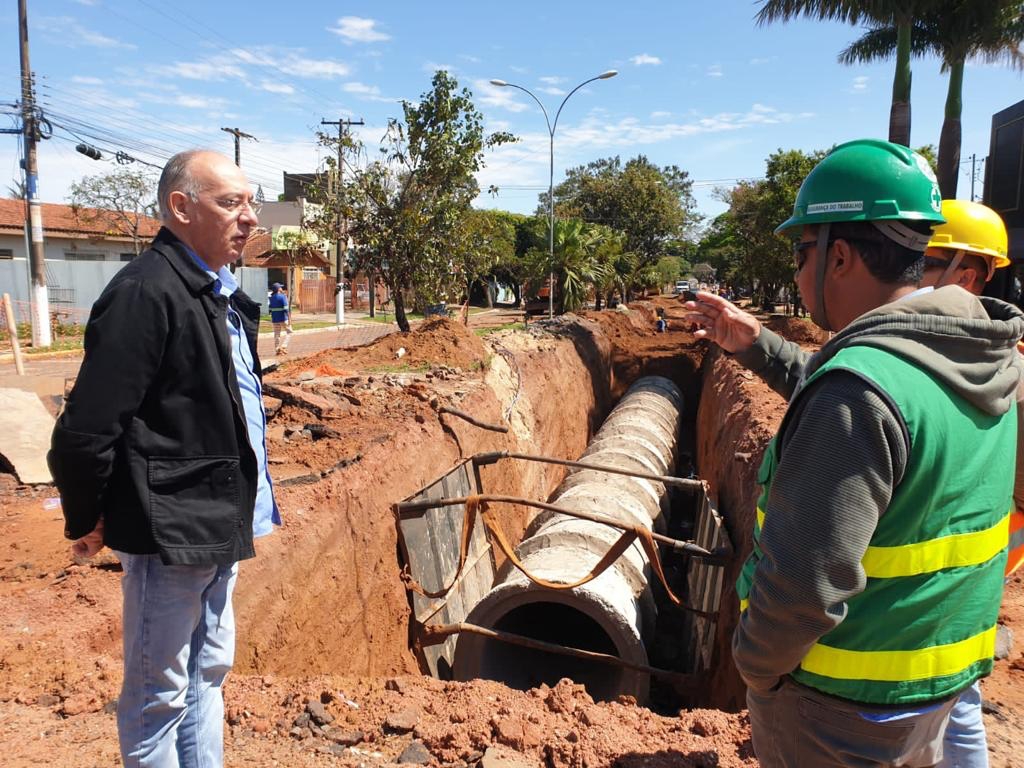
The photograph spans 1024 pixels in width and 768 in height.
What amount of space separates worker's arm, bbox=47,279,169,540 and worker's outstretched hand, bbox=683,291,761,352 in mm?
1826

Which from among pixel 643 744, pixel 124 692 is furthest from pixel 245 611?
Result: pixel 643 744

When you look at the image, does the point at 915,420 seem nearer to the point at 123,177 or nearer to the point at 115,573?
the point at 115,573

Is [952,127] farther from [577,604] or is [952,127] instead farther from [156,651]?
[156,651]

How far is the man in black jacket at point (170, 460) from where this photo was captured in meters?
2.07

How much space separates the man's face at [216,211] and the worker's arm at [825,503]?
1913 millimetres

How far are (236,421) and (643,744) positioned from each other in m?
2.37

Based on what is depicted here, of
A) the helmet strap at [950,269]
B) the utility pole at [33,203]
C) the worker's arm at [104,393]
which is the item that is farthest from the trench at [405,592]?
the utility pole at [33,203]

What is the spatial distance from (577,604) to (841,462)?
4.33m

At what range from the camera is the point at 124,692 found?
2.22 meters

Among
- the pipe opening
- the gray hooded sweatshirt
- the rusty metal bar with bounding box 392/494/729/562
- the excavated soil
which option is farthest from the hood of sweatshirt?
the pipe opening

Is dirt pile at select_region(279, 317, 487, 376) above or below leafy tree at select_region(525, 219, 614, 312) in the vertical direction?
below

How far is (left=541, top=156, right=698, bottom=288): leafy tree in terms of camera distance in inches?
1554

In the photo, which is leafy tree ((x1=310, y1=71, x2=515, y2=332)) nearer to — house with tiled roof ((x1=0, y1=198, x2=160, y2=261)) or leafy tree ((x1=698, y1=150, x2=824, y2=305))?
leafy tree ((x1=698, y1=150, x2=824, y2=305))

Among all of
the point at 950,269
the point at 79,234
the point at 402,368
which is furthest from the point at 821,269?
the point at 79,234
